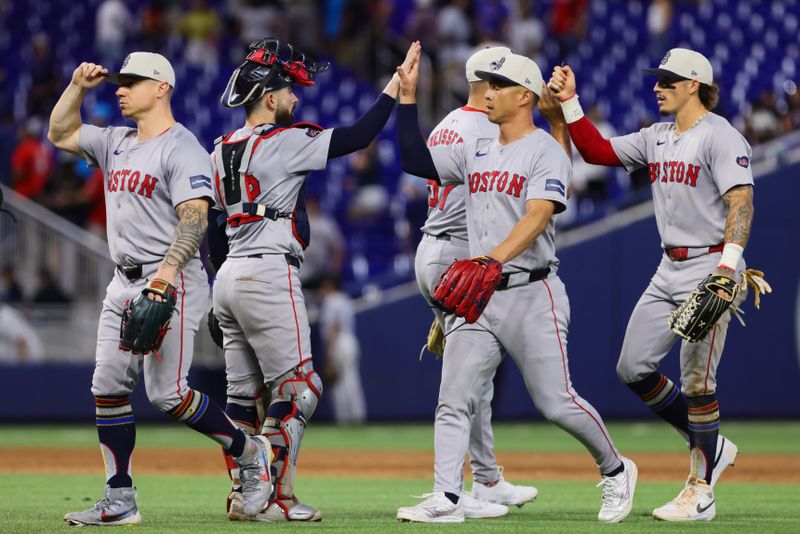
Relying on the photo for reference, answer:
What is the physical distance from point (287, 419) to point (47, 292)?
889 cm

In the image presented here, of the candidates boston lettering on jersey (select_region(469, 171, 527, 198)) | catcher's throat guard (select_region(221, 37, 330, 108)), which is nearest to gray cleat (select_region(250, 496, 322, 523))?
boston lettering on jersey (select_region(469, 171, 527, 198))

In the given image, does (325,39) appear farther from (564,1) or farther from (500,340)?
(500,340)

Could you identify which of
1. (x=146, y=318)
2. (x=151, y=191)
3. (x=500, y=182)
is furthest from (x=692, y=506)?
(x=151, y=191)

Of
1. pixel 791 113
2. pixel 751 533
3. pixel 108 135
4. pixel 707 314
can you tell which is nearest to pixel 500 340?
pixel 707 314

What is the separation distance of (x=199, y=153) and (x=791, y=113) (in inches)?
461

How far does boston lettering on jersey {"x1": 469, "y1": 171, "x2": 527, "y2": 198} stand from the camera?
259 inches

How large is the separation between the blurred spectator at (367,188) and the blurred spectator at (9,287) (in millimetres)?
4702

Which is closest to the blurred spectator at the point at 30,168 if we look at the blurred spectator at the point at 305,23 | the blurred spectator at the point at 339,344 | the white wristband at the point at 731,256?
the blurred spectator at the point at 339,344

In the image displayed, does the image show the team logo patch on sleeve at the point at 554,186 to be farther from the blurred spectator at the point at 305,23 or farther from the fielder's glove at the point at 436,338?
the blurred spectator at the point at 305,23

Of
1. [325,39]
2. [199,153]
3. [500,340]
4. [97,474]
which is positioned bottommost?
[97,474]

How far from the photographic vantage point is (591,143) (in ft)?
23.7

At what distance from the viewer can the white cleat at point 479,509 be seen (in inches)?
275

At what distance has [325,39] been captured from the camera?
65.7 ft

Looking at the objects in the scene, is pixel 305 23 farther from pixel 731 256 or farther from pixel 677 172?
pixel 731 256
